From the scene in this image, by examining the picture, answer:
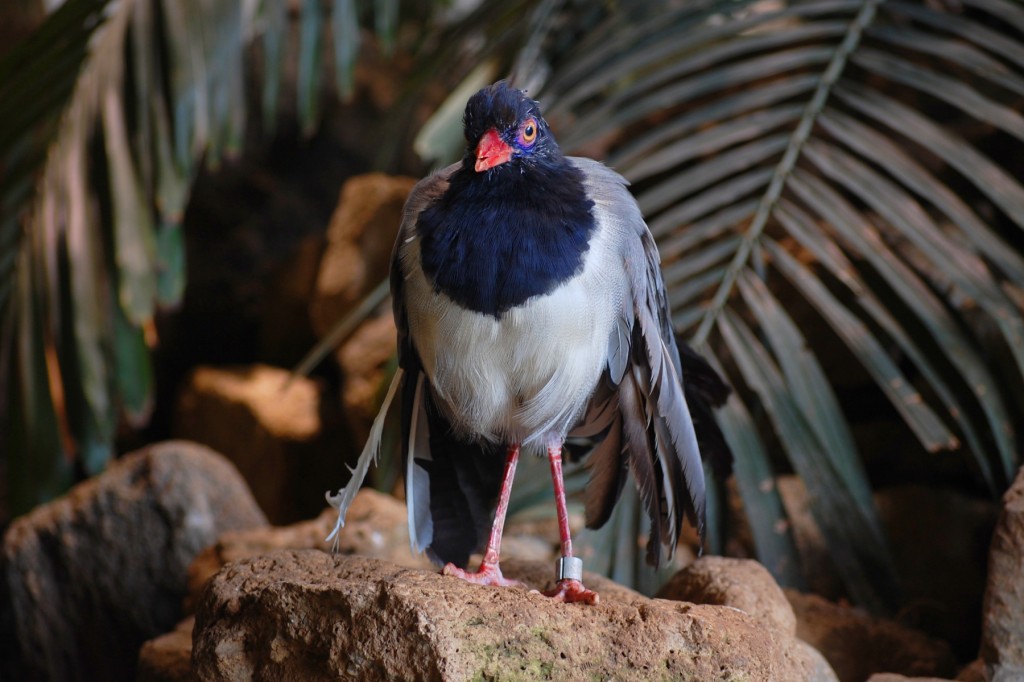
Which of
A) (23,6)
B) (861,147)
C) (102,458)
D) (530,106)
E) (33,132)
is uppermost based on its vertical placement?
(23,6)

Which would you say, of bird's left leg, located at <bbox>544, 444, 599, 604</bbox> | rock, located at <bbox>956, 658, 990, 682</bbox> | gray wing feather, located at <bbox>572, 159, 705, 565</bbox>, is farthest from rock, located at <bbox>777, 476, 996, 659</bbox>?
bird's left leg, located at <bbox>544, 444, 599, 604</bbox>

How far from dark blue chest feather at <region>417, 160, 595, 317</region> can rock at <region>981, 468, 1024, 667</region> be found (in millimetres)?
1149

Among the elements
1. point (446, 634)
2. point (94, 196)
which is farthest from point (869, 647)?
point (94, 196)

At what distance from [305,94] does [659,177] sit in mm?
1526

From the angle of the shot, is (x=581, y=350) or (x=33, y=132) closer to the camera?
(x=581, y=350)

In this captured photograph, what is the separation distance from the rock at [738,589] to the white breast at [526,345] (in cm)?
48

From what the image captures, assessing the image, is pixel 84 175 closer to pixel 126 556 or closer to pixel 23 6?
pixel 126 556

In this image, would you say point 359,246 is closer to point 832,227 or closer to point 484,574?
point 832,227

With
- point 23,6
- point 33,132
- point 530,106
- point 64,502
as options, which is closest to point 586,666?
point 530,106

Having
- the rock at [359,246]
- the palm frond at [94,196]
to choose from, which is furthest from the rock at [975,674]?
the rock at [359,246]

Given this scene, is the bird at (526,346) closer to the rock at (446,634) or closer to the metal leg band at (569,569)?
the metal leg band at (569,569)

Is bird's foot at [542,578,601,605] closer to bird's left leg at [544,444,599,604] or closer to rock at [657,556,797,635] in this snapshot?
bird's left leg at [544,444,599,604]

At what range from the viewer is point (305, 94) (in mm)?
3473

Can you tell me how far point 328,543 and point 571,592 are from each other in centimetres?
104
